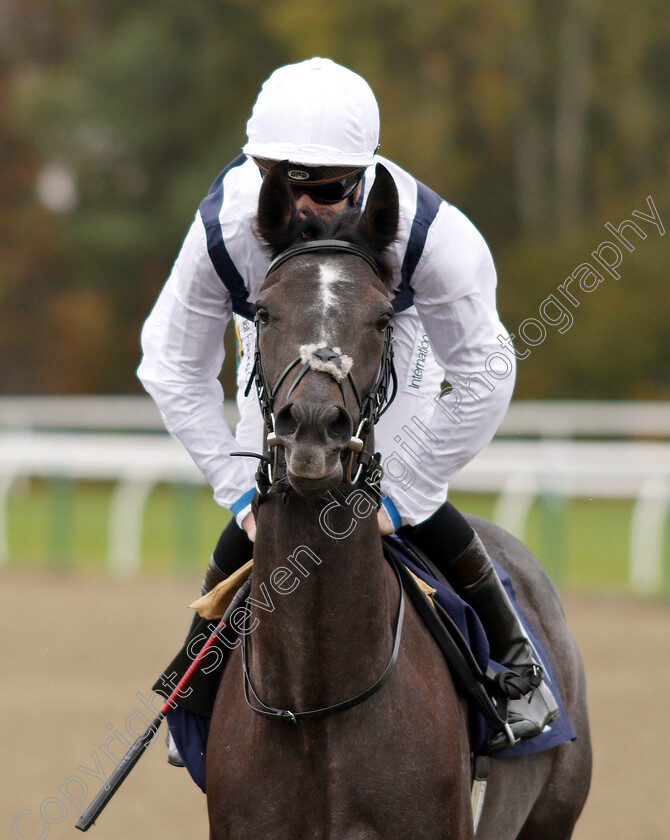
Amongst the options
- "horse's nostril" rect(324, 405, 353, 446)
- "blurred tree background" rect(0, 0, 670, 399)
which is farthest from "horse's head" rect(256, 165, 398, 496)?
"blurred tree background" rect(0, 0, 670, 399)

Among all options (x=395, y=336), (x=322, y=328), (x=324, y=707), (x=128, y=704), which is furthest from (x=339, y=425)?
(x=128, y=704)

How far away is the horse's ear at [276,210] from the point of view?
2861 millimetres

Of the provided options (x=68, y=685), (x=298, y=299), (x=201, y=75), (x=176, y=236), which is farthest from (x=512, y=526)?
(x=201, y=75)

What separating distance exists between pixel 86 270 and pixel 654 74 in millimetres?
10433

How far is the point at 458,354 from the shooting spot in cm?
334

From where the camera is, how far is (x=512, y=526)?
9.92 metres

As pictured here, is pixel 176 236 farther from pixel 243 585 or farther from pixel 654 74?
pixel 243 585

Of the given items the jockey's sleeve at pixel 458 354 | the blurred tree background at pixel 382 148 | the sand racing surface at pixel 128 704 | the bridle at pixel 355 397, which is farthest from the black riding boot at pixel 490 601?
the blurred tree background at pixel 382 148

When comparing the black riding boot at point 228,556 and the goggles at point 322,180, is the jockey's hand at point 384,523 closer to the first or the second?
the black riding boot at point 228,556

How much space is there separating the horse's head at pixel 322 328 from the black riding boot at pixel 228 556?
2.53 feet

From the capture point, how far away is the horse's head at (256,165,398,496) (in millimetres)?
2539

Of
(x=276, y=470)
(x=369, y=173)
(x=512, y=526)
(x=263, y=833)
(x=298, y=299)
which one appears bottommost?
(x=512, y=526)

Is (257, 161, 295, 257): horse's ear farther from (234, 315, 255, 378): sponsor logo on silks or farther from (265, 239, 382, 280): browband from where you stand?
(234, 315, 255, 378): sponsor logo on silks

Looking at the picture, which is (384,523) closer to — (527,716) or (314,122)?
(527,716)
